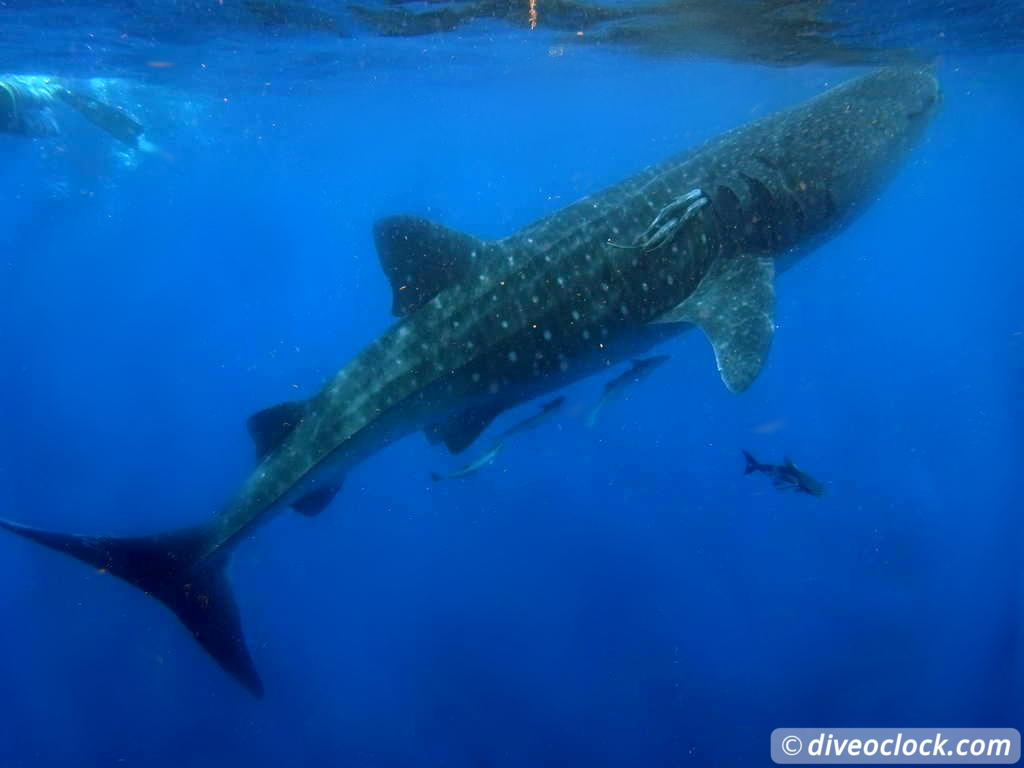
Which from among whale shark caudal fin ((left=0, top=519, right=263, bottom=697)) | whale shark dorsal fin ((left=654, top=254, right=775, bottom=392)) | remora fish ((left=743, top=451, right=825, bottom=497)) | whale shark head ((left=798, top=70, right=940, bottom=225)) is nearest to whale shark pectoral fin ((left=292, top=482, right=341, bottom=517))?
whale shark caudal fin ((left=0, top=519, right=263, bottom=697))

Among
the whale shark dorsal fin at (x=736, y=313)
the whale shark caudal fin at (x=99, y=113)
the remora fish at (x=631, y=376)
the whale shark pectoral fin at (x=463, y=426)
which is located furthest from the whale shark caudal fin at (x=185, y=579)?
the whale shark caudal fin at (x=99, y=113)

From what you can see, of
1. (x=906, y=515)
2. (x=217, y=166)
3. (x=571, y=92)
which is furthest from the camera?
(x=217, y=166)

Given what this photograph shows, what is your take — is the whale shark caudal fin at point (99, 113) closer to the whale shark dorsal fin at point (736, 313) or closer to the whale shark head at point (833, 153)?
the whale shark head at point (833, 153)

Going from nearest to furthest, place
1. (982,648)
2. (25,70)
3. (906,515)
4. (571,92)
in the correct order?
(982,648)
(906,515)
(25,70)
(571,92)

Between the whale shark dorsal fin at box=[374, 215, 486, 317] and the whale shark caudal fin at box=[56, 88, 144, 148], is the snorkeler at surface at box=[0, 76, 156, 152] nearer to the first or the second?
the whale shark caudal fin at box=[56, 88, 144, 148]

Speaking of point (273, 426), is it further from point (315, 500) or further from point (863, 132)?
point (863, 132)

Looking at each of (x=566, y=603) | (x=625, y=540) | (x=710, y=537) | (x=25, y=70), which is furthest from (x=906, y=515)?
(x=25, y=70)

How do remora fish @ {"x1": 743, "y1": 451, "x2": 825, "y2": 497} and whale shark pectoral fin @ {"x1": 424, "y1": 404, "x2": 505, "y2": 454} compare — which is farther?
remora fish @ {"x1": 743, "y1": 451, "x2": 825, "y2": 497}

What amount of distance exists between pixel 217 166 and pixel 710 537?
61.3m

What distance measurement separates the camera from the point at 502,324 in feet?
18.8

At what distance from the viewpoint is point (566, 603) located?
41.9 feet

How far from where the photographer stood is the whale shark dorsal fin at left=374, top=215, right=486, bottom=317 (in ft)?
19.0

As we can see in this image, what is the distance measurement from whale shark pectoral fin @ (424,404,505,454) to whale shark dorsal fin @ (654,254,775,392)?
5.77 ft

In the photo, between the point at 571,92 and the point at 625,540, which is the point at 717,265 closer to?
the point at 625,540
